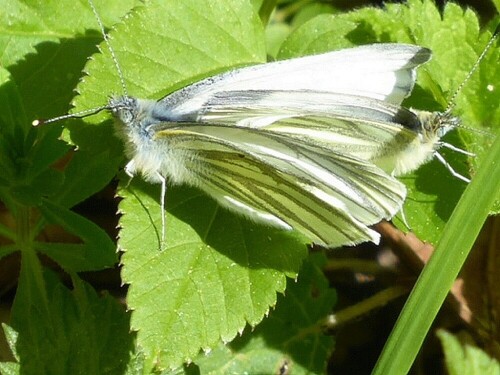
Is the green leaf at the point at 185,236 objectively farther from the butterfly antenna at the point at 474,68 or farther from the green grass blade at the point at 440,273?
the butterfly antenna at the point at 474,68

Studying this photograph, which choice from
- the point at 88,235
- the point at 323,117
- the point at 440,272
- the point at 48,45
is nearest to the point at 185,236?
the point at 88,235

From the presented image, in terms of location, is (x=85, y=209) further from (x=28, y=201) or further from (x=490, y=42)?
(x=490, y=42)

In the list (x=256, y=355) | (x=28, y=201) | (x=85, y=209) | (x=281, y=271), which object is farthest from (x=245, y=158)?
(x=85, y=209)

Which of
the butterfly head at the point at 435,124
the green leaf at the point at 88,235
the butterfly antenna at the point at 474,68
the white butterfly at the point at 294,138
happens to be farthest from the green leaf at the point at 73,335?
the butterfly antenna at the point at 474,68

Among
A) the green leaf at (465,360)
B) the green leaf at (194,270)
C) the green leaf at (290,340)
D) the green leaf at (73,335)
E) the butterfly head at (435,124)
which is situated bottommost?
the green leaf at (465,360)

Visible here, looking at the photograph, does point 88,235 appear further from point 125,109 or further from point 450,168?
point 450,168

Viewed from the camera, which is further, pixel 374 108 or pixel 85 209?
pixel 85 209
